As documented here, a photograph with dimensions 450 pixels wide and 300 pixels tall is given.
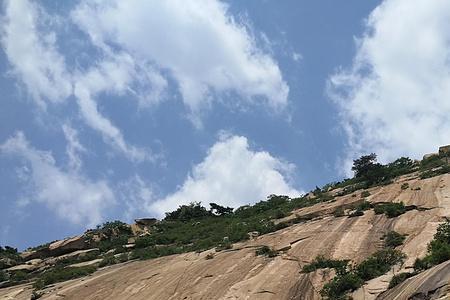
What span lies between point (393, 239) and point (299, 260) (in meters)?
5.08

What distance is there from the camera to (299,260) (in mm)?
28766

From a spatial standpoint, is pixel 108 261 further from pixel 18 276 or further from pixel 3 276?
pixel 3 276

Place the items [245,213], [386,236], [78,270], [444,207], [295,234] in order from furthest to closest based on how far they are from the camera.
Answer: [245,213]
[78,270]
[295,234]
[444,207]
[386,236]

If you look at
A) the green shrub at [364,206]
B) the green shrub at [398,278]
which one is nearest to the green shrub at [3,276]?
the green shrub at [364,206]

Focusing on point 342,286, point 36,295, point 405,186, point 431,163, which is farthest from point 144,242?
point 431,163

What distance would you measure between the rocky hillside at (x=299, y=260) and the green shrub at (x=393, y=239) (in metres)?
0.07

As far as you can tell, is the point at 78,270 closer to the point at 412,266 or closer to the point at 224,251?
the point at 224,251

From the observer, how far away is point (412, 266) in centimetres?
2306

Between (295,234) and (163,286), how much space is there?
9695 millimetres

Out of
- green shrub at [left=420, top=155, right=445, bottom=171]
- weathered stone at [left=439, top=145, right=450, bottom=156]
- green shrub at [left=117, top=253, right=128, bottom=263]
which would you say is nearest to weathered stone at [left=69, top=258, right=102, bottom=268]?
green shrub at [left=117, top=253, right=128, bottom=263]

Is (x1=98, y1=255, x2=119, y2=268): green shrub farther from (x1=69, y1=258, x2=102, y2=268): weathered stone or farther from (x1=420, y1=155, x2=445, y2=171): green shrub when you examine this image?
(x1=420, y1=155, x2=445, y2=171): green shrub

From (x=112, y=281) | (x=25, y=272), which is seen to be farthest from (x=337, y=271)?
(x=25, y=272)

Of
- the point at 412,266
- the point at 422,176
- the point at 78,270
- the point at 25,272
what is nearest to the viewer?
the point at 412,266

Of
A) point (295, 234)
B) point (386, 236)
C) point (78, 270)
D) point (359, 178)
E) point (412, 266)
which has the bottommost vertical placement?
point (412, 266)
